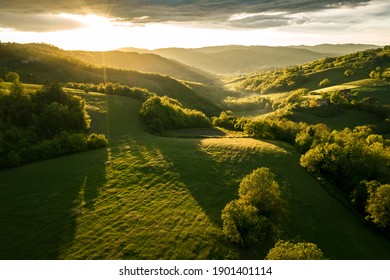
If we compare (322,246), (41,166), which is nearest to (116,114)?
(41,166)

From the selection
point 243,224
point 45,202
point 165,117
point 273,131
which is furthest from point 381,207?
point 165,117

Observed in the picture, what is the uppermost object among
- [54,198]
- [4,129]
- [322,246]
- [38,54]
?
[38,54]

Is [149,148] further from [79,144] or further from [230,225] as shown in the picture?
[230,225]

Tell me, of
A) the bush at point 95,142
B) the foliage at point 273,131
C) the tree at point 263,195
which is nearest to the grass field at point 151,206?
the bush at point 95,142

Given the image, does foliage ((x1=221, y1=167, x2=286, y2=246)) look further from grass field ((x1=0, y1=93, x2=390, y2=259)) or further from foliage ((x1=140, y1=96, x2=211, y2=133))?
foliage ((x1=140, y1=96, x2=211, y2=133))

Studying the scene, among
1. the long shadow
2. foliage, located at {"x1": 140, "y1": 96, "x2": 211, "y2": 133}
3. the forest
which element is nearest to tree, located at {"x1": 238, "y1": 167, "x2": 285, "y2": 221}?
the forest

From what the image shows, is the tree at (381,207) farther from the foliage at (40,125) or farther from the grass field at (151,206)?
the foliage at (40,125)
